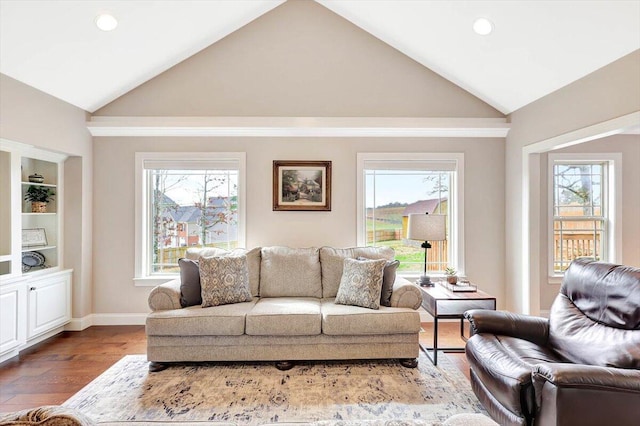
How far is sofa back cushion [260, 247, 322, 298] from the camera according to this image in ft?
11.8

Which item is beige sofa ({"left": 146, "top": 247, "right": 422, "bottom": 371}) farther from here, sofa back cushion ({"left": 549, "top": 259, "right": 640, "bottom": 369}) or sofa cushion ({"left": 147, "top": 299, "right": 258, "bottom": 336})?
sofa back cushion ({"left": 549, "top": 259, "right": 640, "bottom": 369})

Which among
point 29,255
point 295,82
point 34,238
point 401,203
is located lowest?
point 29,255

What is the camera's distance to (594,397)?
1.63 m

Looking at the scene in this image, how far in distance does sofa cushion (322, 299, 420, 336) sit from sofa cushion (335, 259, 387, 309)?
137 mm

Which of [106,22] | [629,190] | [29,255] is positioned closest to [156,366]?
[29,255]

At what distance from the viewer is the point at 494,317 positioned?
2480 mm

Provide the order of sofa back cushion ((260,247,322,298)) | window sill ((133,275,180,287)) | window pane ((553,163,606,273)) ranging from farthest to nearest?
1. window pane ((553,163,606,273))
2. window sill ((133,275,180,287))
3. sofa back cushion ((260,247,322,298))

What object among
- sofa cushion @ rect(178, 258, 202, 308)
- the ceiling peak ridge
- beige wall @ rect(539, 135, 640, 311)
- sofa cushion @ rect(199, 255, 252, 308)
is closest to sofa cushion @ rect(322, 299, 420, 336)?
sofa cushion @ rect(199, 255, 252, 308)

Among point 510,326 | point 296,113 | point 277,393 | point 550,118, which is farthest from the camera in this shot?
point 296,113

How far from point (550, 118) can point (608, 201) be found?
1853mm

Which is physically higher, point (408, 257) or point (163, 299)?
point (408, 257)

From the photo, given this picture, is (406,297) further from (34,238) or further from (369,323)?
(34,238)

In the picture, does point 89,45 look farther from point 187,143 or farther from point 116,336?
point 116,336

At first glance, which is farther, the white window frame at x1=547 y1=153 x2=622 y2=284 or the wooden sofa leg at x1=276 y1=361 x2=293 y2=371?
the white window frame at x1=547 y1=153 x2=622 y2=284
